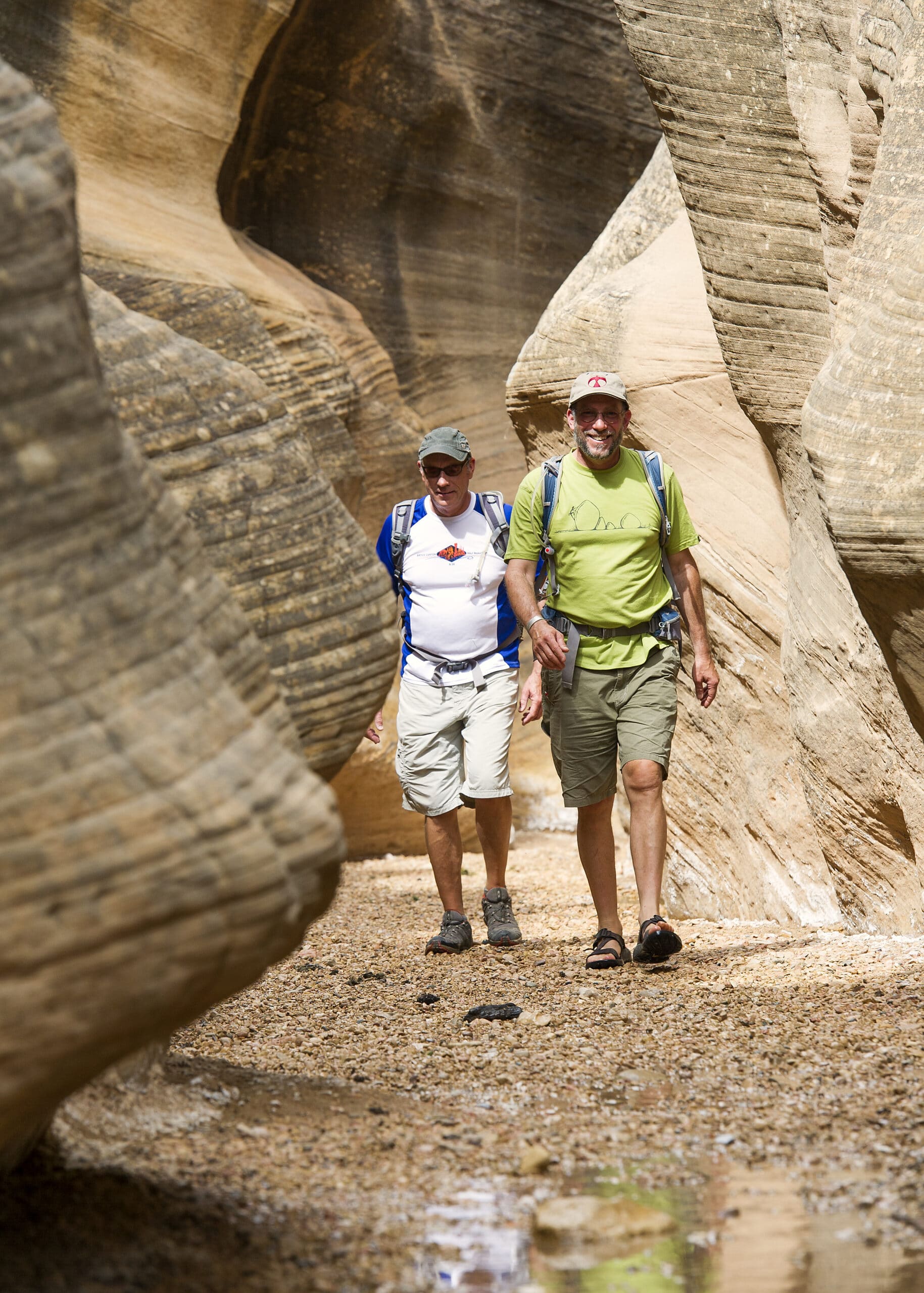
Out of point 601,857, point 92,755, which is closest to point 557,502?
point 601,857

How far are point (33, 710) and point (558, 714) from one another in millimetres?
3630

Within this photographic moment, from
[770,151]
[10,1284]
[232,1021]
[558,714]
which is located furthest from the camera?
[770,151]

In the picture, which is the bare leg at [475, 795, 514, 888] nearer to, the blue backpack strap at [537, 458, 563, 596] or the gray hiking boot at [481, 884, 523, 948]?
the gray hiking boot at [481, 884, 523, 948]

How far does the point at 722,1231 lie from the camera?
2904 mm

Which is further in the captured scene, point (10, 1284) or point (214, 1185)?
point (214, 1185)

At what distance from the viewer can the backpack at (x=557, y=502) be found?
5.63m

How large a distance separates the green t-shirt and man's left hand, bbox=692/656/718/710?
0.17m

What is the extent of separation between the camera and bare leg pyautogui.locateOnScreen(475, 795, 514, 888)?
244 inches

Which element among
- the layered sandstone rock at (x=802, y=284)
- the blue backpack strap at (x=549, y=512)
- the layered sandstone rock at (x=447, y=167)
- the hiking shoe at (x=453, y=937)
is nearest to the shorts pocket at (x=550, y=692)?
the blue backpack strap at (x=549, y=512)

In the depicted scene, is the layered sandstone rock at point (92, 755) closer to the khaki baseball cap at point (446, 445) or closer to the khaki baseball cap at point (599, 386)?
the khaki baseball cap at point (599, 386)

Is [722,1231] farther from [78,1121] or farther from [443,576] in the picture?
[443,576]

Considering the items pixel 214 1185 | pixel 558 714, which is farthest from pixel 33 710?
pixel 558 714

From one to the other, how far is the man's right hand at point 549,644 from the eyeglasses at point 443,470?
872mm

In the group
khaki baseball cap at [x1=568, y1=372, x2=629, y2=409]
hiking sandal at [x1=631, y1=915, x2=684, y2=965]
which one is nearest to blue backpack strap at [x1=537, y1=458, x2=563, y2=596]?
khaki baseball cap at [x1=568, y1=372, x2=629, y2=409]
